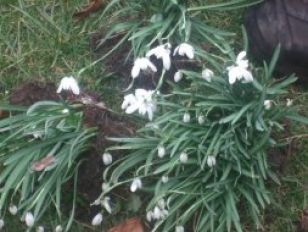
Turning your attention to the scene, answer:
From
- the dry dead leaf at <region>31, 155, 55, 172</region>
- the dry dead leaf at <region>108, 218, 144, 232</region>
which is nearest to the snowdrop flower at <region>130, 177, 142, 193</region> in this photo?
the dry dead leaf at <region>108, 218, 144, 232</region>

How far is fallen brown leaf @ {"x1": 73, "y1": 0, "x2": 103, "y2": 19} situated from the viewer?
12.8 ft

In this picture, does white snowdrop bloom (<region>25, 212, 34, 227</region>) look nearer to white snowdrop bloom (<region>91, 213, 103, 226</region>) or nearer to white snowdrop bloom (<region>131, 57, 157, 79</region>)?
white snowdrop bloom (<region>91, 213, 103, 226</region>)

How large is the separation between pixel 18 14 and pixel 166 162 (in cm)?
123

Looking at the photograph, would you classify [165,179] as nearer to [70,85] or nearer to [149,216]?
[149,216]

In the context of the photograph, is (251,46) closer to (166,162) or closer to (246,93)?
(246,93)

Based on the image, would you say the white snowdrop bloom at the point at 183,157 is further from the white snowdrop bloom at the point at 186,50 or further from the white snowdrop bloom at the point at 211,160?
the white snowdrop bloom at the point at 186,50

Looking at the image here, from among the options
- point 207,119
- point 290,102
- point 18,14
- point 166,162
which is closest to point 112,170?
point 166,162

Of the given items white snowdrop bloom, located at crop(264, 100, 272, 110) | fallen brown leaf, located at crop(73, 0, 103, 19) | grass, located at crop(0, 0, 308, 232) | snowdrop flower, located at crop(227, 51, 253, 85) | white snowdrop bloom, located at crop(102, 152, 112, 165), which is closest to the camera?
snowdrop flower, located at crop(227, 51, 253, 85)

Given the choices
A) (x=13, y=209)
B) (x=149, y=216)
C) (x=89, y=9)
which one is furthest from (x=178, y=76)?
(x=13, y=209)

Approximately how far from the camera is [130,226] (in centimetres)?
342

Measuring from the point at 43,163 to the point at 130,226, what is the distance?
46 cm

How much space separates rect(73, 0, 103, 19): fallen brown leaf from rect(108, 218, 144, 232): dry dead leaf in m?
1.09

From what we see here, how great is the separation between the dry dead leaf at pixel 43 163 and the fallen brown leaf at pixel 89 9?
2.97 ft

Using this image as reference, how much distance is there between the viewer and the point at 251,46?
11.9 feet
